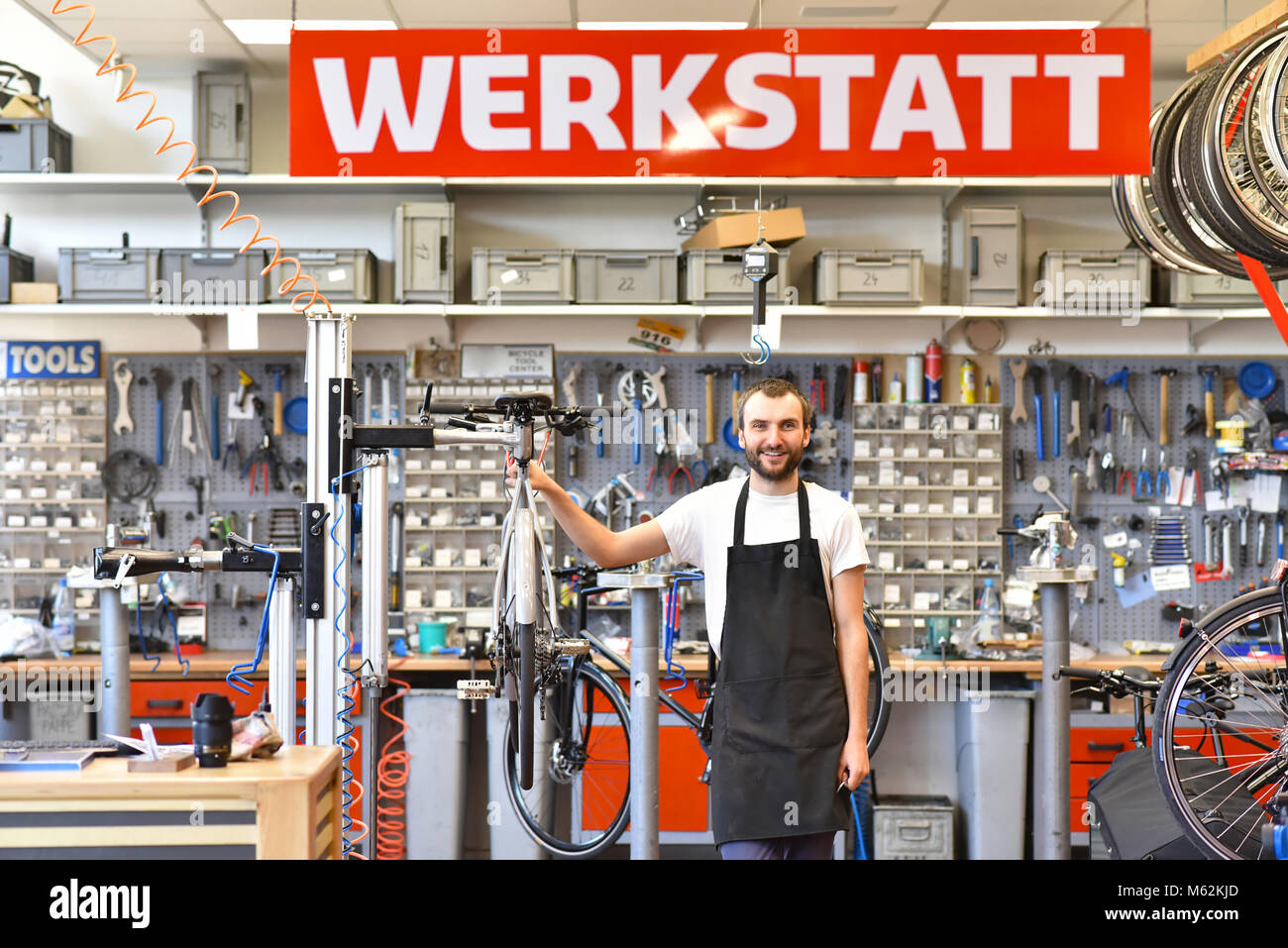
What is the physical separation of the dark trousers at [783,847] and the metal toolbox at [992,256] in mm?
3159

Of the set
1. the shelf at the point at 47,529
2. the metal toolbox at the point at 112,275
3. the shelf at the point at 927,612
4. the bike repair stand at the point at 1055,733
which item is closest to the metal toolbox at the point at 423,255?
the metal toolbox at the point at 112,275

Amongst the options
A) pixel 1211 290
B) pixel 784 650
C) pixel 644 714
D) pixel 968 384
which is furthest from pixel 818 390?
pixel 784 650

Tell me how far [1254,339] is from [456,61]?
4.24 meters

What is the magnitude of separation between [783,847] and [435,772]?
224 cm

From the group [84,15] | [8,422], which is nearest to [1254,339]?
[84,15]

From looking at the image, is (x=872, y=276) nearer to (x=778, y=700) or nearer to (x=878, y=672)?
(x=878, y=672)

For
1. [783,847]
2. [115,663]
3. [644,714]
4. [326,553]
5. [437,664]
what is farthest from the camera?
[437,664]

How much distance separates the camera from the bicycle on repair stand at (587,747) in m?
3.91

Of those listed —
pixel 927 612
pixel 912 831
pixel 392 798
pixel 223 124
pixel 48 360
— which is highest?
pixel 223 124

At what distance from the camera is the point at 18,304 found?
477 cm

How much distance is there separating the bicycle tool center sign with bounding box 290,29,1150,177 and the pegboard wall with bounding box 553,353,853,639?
2.53 m

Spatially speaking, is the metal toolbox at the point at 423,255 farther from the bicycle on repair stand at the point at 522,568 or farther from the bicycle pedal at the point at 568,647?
the bicycle pedal at the point at 568,647

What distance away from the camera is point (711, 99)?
2.54 meters
